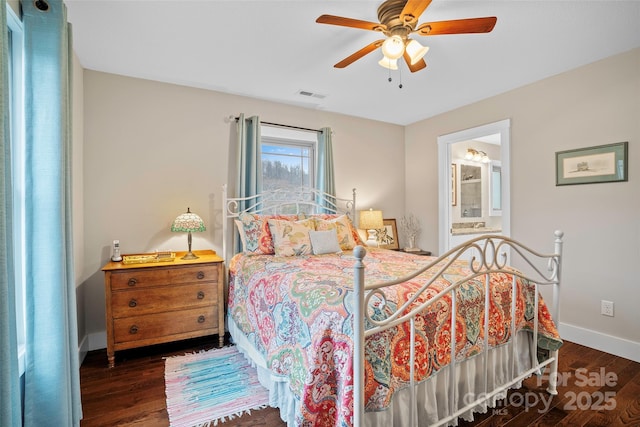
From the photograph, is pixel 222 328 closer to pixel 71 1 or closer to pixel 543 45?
pixel 71 1

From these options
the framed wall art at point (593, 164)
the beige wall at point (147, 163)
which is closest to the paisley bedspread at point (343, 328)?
the beige wall at point (147, 163)

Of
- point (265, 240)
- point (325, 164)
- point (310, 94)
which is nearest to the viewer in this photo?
point (265, 240)

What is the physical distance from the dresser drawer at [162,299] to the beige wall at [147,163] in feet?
1.86

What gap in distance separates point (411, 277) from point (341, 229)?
2.02 meters

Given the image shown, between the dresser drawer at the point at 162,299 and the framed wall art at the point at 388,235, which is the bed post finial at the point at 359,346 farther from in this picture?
the framed wall art at the point at 388,235

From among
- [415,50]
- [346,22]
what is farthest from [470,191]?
[346,22]

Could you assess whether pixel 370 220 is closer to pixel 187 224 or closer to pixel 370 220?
pixel 370 220

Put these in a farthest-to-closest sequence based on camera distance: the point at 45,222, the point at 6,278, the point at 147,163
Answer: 1. the point at 147,163
2. the point at 45,222
3. the point at 6,278

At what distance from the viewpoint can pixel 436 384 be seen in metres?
1.63

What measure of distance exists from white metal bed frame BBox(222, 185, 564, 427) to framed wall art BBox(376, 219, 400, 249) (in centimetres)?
89

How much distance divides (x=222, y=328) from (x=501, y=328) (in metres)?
2.25

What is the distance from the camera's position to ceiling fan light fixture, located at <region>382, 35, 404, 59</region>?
1.98 m

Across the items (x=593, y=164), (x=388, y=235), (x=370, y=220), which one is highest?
(x=593, y=164)

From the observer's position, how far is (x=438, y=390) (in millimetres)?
1649
